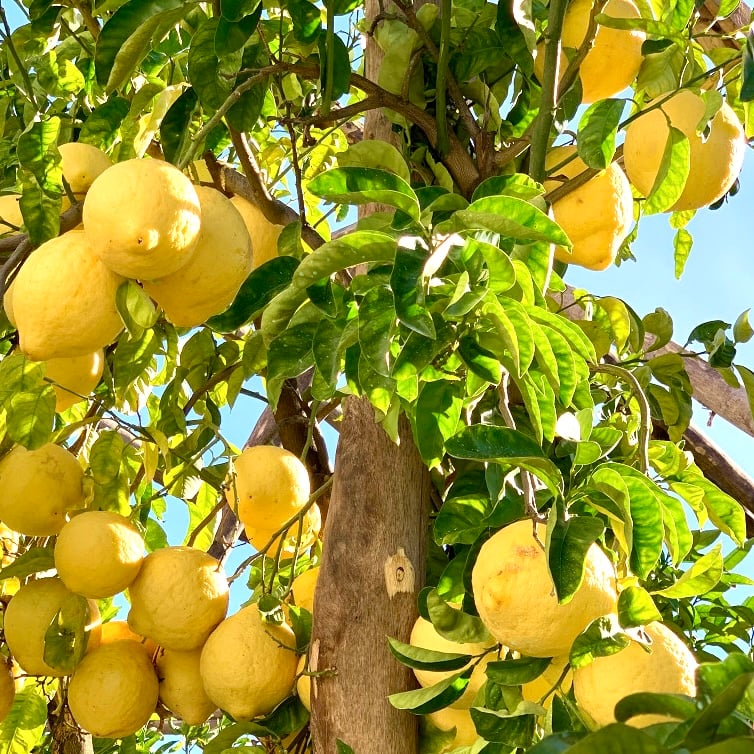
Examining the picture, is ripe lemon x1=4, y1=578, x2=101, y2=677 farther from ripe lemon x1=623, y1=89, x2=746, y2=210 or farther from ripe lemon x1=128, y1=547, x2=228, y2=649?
ripe lemon x1=623, y1=89, x2=746, y2=210

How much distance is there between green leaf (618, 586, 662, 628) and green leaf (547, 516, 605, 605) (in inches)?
1.5

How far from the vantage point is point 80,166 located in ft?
3.31

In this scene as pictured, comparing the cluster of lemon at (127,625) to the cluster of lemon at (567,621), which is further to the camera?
the cluster of lemon at (127,625)

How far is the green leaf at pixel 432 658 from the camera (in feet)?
3.14

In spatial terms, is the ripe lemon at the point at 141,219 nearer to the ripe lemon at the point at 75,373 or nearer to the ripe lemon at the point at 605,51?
the ripe lemon at the point at 75,373

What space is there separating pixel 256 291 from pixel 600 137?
40 centimetres

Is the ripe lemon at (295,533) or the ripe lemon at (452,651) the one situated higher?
the ripe lemon at (452,651)

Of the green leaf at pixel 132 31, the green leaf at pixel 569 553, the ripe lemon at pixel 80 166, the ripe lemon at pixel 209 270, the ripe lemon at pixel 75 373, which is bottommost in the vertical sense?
the ripe lemon at pixel 75 373

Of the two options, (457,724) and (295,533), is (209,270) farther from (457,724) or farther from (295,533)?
(295,533)

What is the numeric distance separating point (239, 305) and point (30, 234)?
231mm

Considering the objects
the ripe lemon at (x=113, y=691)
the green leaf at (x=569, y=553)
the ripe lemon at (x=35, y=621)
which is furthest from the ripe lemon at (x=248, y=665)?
the green leaf at (x=569, y=553)

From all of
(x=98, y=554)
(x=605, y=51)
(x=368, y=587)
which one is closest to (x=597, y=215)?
(x=605, y=51)

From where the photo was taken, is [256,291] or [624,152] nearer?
[256,291]

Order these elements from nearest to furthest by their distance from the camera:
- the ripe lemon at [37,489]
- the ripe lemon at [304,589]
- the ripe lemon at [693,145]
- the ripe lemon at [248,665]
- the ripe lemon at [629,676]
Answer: the ripe lemon at [629,676] < the ripe lemon at [693,145] < the ripe lemon at [248,665] < the ripe lemon at [37,489] < the ripe lemon at [304,589]
